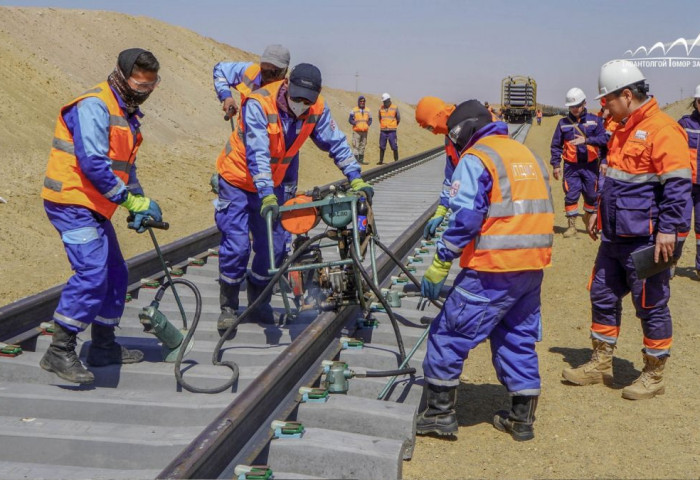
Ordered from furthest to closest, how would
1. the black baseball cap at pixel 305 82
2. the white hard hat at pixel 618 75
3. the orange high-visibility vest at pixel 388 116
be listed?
the orange high-visibility vest at pixel 388 116
the black baseball cap at pixel 305 82
the white hard hat at pixel 618 75

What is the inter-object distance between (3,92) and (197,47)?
2139 cm

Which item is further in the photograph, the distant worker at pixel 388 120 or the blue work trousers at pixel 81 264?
the distant worker at pixel 388 120

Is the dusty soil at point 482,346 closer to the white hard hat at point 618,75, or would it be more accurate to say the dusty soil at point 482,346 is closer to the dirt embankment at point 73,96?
the dirt embankment at point 73,96

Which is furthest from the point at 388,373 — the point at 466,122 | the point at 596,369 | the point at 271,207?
the point at 596,369

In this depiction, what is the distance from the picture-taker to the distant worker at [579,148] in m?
11.0

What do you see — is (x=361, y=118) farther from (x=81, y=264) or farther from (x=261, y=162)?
(x=81, y=264)

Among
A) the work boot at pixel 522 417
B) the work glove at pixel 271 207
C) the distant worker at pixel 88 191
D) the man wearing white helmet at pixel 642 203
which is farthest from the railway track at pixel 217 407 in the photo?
the man wearing white helmet at pixel 642 203

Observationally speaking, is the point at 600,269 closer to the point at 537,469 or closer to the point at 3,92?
the point at 537,469

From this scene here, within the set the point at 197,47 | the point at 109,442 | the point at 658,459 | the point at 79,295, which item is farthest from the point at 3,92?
the point at 197,47

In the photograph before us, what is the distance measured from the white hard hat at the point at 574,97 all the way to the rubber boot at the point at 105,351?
7.65 m


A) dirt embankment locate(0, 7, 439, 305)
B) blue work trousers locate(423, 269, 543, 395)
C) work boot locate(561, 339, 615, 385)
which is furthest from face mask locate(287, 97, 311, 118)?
dirt embankment locate(0, 7, 439, 305)

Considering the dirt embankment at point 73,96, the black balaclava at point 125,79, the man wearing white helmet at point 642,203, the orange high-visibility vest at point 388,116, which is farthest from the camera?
the orange high-visibility vest at point 388,116

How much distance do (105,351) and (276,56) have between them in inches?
123

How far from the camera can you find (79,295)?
491 centimetres
